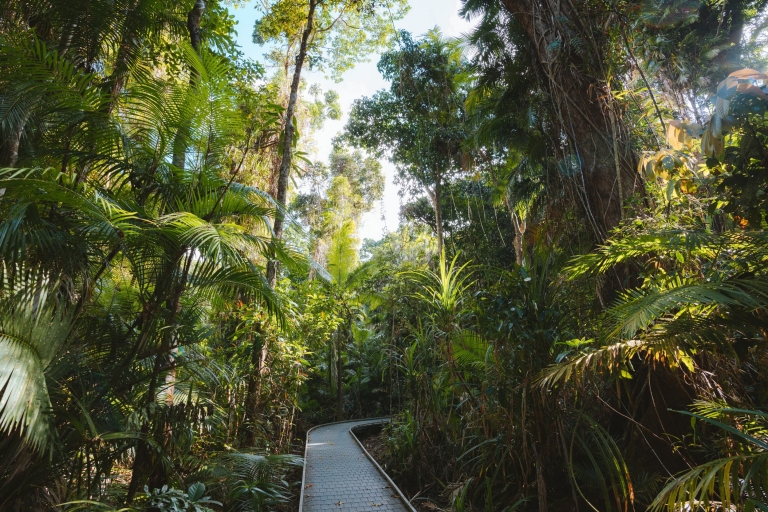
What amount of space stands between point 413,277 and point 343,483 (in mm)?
2826

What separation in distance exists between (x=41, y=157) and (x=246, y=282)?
2.02m

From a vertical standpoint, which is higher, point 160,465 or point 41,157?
point 41,157

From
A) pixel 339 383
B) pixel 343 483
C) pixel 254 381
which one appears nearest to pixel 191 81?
pixel 254 381

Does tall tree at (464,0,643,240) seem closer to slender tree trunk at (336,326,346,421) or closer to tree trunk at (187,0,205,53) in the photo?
tree trunk at (187,0,205,53)

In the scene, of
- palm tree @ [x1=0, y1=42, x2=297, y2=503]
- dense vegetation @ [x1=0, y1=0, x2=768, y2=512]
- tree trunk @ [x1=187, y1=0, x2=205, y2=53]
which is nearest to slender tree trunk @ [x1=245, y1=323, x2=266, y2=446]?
dense vegetation @ [x1=0, y1=0, x2=768, y2=512]

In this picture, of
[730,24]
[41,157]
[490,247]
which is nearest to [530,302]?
[41,157]

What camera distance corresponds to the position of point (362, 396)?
12.9 metres

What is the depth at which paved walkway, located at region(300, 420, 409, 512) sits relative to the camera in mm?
4352

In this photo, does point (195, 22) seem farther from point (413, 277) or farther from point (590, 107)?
point (590, 107)

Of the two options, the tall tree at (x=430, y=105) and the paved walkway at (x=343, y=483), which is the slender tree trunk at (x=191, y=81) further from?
the tall tree at (x=430, y=105)

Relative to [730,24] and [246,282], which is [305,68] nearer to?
[246,282]

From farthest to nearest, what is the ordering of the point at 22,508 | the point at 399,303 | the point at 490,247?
1. the point at 490,247
2. the point at 399,303
3. the point at 22,508

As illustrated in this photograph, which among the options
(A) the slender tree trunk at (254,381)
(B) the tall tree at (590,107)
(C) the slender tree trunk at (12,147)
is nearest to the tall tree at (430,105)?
(B) the tall tree at (590,107)

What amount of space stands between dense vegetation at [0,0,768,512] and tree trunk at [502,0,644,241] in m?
0.03
